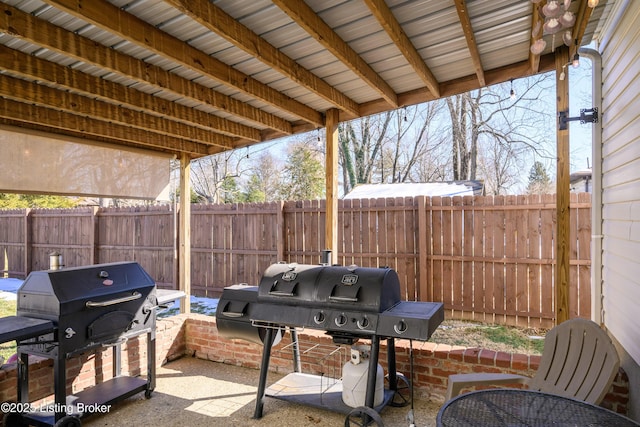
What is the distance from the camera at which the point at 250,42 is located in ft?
8.77

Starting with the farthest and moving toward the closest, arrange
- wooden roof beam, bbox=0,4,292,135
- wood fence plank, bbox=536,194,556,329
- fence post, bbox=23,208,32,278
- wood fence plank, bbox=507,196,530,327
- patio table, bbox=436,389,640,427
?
1. fence post, bbox=23,208,32,278
2. wood fence plank, bbox=507,196,530,327
3. wood fence plank, bbox=536,194,556,329
4. wooden roof beam, bbox=0,4,292,135
5. patio table, bbox=436,389,640,427

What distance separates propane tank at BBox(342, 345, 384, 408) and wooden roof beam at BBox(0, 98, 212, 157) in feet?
11.5

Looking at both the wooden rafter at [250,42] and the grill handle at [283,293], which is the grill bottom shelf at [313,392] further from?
the wooden rafter at [250,42]

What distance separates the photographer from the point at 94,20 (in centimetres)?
218

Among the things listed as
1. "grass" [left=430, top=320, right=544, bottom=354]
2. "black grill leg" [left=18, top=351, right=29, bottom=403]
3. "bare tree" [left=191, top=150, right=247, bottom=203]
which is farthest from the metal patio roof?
"bare tree" [left=191, top=150, right=247, bottom=203]

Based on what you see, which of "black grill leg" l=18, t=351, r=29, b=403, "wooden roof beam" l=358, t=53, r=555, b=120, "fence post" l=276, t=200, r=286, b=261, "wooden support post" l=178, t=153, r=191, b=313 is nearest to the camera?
"black grill leg" l=18, t=351, r=29, b=403

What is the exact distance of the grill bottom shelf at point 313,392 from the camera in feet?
9.44

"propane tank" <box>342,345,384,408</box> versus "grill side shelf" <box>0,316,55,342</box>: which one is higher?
"grill side shelf" <box>0,316,55,342</box>

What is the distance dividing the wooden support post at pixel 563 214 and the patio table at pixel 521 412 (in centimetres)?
166

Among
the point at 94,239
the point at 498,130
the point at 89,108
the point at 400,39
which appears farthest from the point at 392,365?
the point at 498,130

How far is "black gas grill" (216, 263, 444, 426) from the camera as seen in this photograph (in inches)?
101

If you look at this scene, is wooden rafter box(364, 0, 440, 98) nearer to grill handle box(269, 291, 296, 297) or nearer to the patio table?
grill handle box(269, 291, 296, 297)

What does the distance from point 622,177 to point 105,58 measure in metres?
3.59

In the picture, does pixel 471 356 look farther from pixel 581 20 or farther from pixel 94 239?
pixel 94 239
